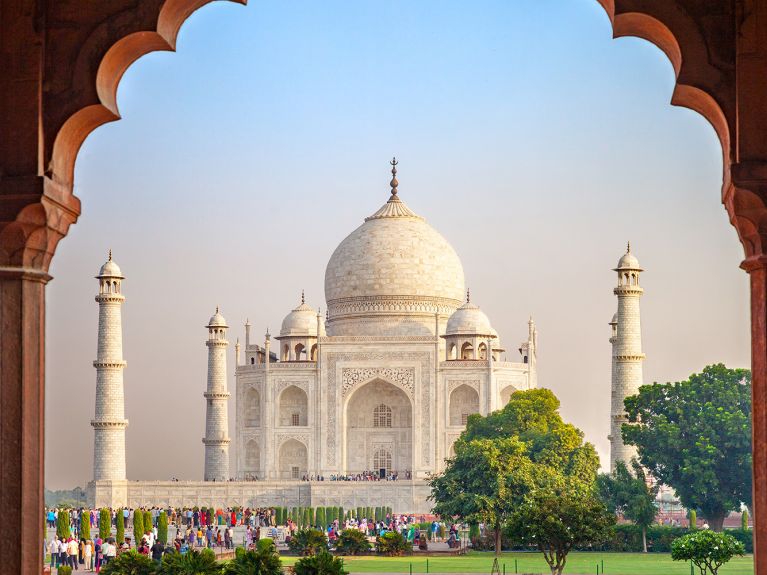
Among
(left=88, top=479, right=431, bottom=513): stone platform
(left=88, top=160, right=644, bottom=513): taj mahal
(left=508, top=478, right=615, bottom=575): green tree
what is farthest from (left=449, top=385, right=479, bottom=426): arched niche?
(left=508, top=478, right=615, bottom=575): green tree

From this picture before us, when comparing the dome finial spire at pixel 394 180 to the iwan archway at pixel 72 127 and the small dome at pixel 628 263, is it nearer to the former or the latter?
the small dome at pixel 628 263

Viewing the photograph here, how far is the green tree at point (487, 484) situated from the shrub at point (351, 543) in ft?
7.40

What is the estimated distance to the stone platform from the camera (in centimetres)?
4003

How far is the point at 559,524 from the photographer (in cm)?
2042

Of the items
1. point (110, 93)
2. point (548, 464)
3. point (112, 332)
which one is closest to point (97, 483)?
point (112, 332)

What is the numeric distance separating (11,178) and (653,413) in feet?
91.7

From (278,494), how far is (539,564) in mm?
17829

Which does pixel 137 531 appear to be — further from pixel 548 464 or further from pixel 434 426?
pixel 434 426

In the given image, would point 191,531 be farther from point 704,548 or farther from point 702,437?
point 704,548

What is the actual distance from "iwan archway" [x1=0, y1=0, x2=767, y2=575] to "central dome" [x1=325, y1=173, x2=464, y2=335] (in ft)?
129

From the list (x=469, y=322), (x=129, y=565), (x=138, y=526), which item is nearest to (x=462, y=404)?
(x=469, y=322)

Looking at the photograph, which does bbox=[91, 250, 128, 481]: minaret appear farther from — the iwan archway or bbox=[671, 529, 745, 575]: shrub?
the iwan archway

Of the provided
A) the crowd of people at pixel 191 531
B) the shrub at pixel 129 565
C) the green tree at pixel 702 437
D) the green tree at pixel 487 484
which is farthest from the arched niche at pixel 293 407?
the shrub at pixel 129 565

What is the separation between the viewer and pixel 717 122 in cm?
618
